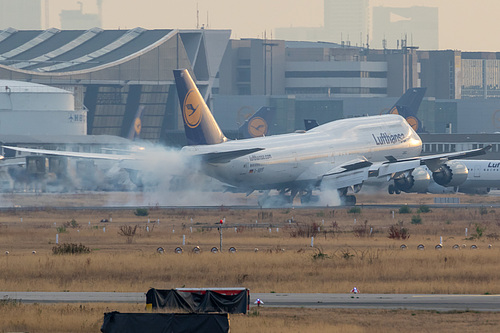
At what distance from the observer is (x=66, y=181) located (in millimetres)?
108875

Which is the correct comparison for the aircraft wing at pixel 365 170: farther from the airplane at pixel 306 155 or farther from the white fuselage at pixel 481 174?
the white fuselage at pixel 481 174

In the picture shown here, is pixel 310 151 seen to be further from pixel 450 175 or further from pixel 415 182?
pixel 450 175

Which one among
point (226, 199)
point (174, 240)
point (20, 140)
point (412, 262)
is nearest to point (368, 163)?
point (226, 199)

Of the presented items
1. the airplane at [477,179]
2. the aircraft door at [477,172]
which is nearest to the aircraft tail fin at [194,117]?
the airplane at [477,179]

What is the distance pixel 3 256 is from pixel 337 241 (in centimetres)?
2037

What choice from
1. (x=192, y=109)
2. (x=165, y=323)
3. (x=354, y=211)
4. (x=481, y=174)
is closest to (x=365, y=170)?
(x=354, y=211)

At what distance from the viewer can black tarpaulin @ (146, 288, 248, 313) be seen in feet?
106

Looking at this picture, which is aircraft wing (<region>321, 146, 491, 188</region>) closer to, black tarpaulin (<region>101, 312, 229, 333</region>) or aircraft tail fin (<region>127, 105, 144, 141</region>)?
aircraft tail fin (<region>127, 105, 144, 141</region>)

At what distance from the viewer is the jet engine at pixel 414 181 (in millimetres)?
99062

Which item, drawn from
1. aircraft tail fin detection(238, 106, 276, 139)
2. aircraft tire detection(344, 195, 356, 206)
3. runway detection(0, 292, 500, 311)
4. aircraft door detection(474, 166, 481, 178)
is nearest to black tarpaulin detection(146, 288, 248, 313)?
runway detection(0, 292, 500, 311)

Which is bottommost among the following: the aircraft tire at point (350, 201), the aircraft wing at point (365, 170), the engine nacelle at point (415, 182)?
the aircraft tire at point (350, 201)

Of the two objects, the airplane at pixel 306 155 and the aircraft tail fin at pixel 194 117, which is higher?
the aircraft tail fin at pixel 194 117

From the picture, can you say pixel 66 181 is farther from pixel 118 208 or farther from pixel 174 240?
pixel 174 240

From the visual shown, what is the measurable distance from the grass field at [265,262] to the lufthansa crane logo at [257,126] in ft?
249
